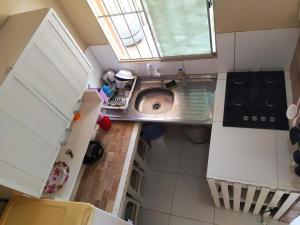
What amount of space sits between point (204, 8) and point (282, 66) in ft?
2.21

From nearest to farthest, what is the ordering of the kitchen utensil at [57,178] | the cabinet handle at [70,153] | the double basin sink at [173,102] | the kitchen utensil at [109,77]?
1. the kitchen utensil at [57,178]
2. the cabinet handle at [70,153]
3. the double basin sink at [173,102]
4. the kitchen utensil at [109,77]

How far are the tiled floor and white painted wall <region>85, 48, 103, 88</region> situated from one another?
90 centimetres

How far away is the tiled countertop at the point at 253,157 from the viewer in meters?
1.24

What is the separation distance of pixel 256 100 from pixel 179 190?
1062 mm

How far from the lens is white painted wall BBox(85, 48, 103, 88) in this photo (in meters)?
1.92

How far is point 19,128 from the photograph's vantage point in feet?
3.36

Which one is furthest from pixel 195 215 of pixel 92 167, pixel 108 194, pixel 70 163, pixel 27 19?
pixel 27 19

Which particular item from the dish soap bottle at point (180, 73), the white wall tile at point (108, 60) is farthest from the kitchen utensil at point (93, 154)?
the dish soap bottle at point (180, 73)

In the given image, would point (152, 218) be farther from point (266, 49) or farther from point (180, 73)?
point (266, 49)

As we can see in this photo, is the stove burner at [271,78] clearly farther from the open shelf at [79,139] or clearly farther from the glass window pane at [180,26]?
the open shelf at [79,139]

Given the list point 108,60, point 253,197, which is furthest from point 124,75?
point 253,197

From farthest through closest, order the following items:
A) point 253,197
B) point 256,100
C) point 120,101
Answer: point 120,101
point 256,100
point 253,197

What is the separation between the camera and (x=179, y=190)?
6.94 ft

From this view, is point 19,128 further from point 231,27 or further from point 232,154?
point 231,27
